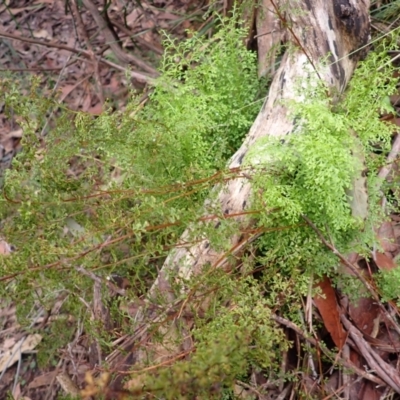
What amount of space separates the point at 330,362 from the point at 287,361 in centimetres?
17

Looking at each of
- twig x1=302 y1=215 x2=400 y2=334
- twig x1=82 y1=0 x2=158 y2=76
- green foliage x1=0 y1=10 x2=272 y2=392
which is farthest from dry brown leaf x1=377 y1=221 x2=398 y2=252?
twig x1=82 y1=0 x2=158 y2=76

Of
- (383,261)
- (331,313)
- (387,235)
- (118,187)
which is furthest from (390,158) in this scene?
(118,187)

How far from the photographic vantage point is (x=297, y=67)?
2.24m

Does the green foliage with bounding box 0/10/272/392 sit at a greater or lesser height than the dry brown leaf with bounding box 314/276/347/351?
greater

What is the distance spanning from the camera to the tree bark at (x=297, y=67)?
84.0 inches

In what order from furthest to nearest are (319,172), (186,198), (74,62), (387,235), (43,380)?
(74,62) → (43,380) → (387,235) → (186,198) → (319,172)

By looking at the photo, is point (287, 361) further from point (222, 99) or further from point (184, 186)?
point (222, 99)

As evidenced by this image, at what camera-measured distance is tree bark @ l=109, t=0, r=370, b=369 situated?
213cm

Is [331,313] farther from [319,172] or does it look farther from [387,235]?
[319,172]

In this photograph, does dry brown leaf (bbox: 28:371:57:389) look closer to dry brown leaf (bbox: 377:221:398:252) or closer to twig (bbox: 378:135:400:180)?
dry brown leaf (bbox: 377:221:398:252)

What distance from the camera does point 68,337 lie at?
100 inches

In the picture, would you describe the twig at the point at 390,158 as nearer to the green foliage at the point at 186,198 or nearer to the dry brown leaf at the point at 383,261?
the green foliage at the point at 186,198

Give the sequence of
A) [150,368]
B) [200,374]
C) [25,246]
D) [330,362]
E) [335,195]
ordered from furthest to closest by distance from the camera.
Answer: [330,362] < [335,195] < [25,246] < [150,368] < [200,374]

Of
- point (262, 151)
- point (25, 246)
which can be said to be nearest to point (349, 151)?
point (262, 151)
